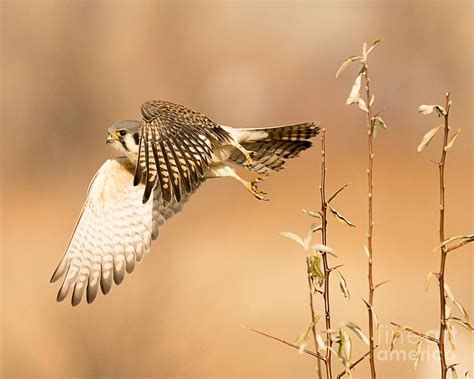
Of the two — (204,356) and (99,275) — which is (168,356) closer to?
(204,356)

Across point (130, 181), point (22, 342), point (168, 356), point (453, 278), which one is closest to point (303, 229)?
point (453, 278)

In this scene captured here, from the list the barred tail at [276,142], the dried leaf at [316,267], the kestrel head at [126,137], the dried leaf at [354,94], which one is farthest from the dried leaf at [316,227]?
the kestrel head at [126,137]

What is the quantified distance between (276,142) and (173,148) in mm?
389

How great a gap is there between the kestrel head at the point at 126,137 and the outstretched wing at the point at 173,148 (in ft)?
0.49

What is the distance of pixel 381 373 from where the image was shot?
3.59 meters

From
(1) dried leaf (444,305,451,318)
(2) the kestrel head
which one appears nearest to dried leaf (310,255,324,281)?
(1) dried leaf (444,305,451,318)

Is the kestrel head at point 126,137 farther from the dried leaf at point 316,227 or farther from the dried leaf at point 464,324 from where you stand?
the dried leaf at point 464,324

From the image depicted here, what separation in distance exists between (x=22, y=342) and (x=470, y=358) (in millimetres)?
2210

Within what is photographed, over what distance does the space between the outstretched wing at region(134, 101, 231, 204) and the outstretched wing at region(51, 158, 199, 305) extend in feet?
1.16

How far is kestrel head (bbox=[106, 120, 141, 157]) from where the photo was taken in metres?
1.94

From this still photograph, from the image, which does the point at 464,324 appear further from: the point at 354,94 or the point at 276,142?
the point at 276,142

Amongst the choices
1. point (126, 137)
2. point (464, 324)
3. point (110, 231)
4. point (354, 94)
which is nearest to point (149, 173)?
point (126, 137)

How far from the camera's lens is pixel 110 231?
2072 millimetres

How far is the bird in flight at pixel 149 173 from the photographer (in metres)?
1.63
